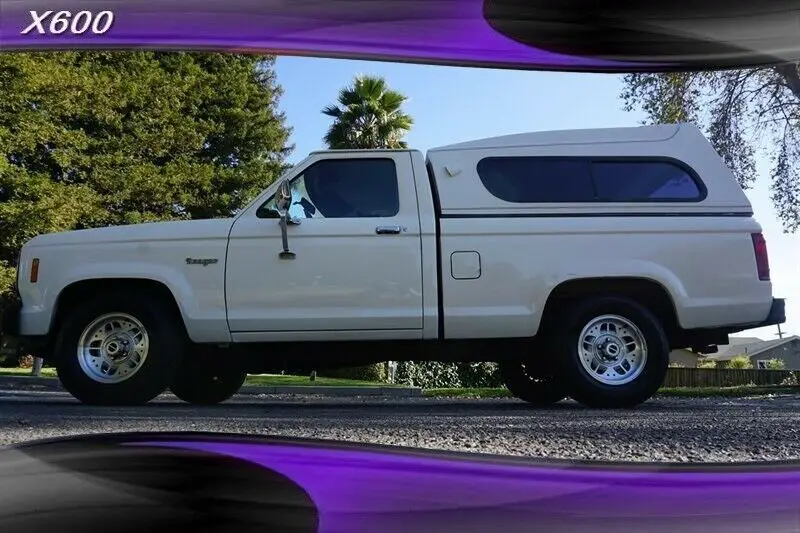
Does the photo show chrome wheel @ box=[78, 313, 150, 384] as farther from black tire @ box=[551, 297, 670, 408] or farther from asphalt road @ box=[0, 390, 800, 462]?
black tire @ box=[551, 297, 670, 408]

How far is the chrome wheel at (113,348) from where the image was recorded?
2.05 meters

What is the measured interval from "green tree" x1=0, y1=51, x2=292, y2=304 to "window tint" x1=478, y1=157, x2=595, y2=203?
698 mm

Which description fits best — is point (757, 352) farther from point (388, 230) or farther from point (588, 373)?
point (388, 230)

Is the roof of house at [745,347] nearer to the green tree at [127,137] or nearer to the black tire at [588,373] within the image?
the black tire at [588,373]

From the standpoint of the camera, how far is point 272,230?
82.7 inches

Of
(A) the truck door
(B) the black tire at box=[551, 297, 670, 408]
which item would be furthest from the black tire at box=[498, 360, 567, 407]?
(A) the truck door

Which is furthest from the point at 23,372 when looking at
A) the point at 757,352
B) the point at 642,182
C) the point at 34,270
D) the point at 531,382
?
the point at 757,352

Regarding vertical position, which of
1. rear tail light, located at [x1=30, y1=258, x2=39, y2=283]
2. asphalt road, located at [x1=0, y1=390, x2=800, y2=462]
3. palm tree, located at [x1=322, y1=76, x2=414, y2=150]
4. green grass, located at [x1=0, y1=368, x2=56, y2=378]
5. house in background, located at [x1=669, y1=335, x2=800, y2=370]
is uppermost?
palm tree, located at [x1=322, y1=76, x2=414, y2=150]

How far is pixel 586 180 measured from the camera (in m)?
2.08

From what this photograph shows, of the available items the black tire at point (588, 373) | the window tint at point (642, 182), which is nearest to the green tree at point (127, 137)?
the window tint at point (642, 182)

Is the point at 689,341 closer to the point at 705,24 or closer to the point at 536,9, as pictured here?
the point at 705,24

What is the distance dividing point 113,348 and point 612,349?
7.16 ft

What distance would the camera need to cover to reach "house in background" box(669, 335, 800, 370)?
5.87 ft

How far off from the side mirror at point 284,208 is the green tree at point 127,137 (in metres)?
0.13
